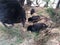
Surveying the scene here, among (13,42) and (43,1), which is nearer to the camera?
(13,42)

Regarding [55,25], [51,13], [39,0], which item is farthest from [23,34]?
[39,0]

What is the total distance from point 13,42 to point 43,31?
0.85 m

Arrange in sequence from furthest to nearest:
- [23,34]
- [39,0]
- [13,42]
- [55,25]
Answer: [39,0] < [55,25] < [23,34] < [13,42]

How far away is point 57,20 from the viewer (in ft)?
14.9

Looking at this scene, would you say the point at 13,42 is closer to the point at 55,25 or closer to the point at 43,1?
the point at 55,25

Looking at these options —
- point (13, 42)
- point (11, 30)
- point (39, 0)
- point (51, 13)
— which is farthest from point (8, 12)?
point (39, 0)

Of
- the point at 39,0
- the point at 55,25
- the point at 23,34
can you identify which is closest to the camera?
the point at 23,34

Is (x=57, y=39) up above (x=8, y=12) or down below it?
below

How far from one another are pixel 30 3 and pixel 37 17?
57.2 inches

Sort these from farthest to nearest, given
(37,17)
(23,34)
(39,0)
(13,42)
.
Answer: (39,0) → (37,17) → (23,34) → (13,42)

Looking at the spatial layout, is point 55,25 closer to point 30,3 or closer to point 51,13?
point 51,13

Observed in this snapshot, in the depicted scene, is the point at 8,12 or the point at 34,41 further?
the point at 8,12

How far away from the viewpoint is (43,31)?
4.06 meters

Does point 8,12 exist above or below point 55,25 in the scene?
above
